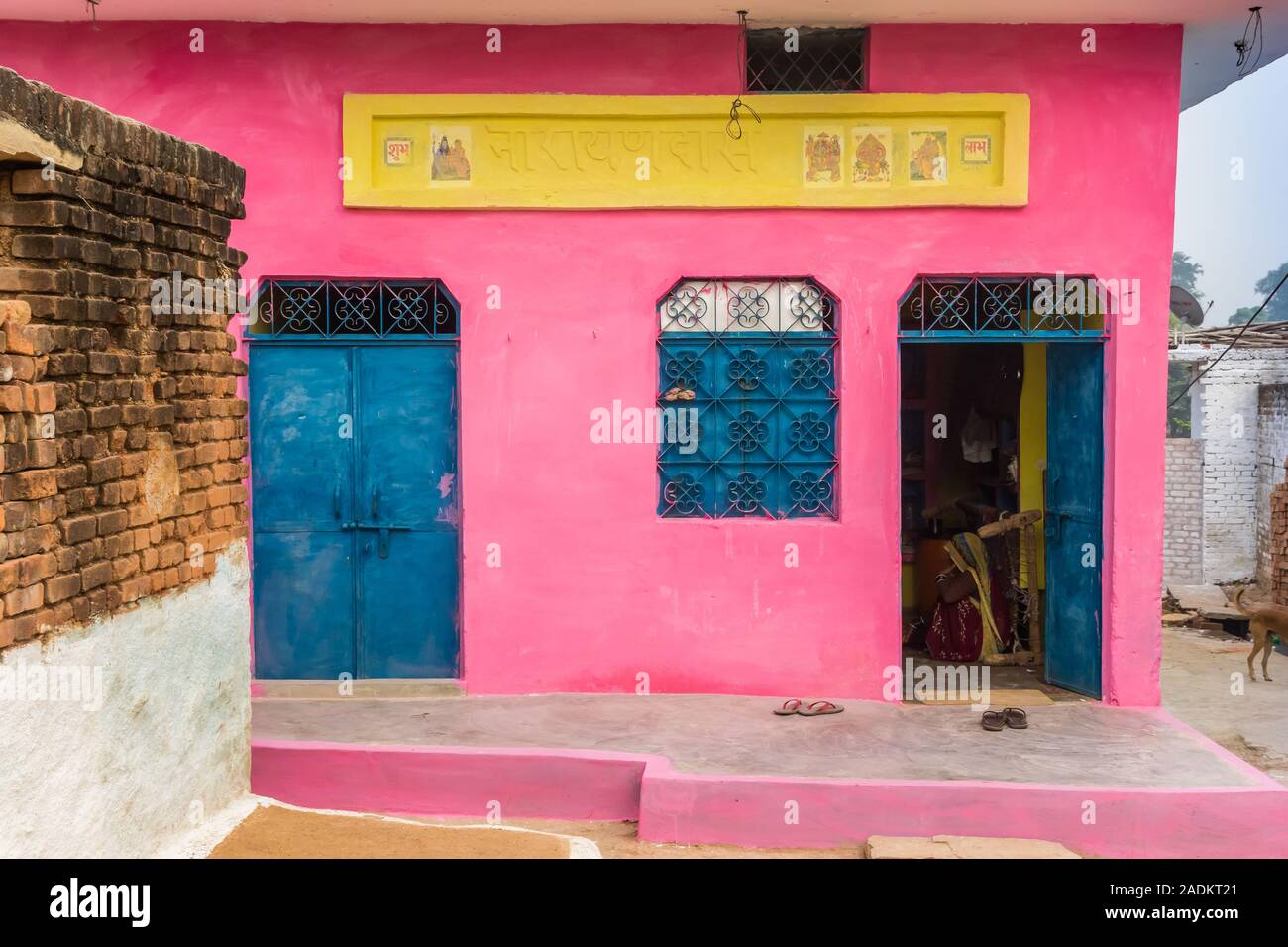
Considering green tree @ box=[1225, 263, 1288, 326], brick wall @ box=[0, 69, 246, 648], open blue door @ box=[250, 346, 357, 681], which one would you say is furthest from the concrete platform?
green tree @ box=[1225, 263, 1288, 326]

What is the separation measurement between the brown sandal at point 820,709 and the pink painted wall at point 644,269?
235 millimetres

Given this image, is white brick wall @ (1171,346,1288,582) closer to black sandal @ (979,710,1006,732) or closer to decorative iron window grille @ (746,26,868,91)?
decorative iron window grille @ (746,26,868,91)

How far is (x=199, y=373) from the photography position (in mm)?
5094

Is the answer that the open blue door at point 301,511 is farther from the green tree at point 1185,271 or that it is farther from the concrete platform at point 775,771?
the green tree at point 1185,271

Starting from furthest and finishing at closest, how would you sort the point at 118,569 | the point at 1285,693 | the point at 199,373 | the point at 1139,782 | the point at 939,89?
the point at 1285,693, the point at 939,89, the point at 1139,782, the point at 199,373, the point at 118,569

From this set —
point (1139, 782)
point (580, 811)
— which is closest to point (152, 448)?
point (580, 811)

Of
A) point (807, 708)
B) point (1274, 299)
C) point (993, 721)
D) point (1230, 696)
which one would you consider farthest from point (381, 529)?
point (1274, 299)

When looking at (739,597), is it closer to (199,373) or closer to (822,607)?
(822,607)

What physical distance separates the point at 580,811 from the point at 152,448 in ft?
9.70

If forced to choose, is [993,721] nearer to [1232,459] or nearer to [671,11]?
[671,11]

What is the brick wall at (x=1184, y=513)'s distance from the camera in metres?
14.3

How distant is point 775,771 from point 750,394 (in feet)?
7.69

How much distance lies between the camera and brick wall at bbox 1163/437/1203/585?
46.9ft

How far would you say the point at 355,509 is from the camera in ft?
→ 25.3
